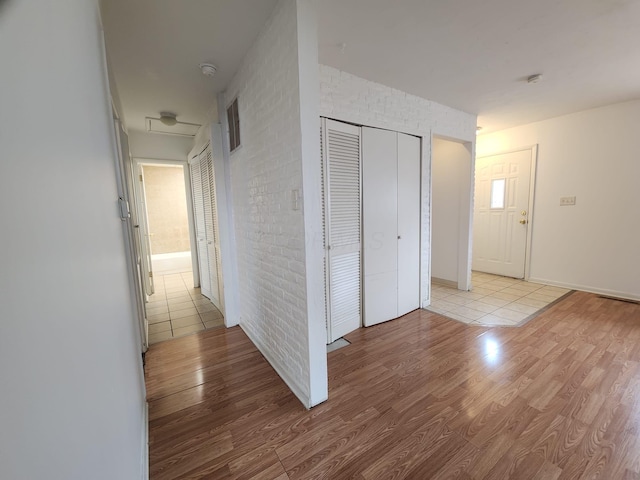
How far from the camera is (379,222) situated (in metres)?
2.80

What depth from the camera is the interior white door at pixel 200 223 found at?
368 cm

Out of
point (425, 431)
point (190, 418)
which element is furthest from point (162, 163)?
point (425, 431)

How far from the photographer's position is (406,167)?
2.99 meters

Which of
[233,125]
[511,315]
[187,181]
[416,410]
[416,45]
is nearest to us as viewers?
[416,410]

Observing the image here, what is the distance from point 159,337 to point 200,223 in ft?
5.79

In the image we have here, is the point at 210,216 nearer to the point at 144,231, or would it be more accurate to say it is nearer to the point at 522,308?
the point at 144,231

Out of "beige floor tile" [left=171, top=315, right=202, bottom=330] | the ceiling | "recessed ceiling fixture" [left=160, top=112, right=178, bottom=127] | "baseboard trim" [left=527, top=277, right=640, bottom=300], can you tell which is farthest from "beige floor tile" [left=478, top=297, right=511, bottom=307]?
"recessed ceiling fixture" [left=160, top=112, right=178, bottom=127]

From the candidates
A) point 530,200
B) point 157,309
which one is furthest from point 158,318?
point 530,200

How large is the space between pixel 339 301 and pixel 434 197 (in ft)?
8.77

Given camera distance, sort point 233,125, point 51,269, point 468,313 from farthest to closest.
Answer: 1. point 468,313
2. point 233,125
3. point 51,269

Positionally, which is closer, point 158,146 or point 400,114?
point 400,114

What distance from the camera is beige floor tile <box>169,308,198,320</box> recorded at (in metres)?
3.36

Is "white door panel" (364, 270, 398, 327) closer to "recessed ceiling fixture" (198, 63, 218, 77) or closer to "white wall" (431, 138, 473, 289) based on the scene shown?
"white wall" (431, 138, 473, 289)

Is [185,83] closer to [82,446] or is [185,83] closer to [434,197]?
[82,446]
